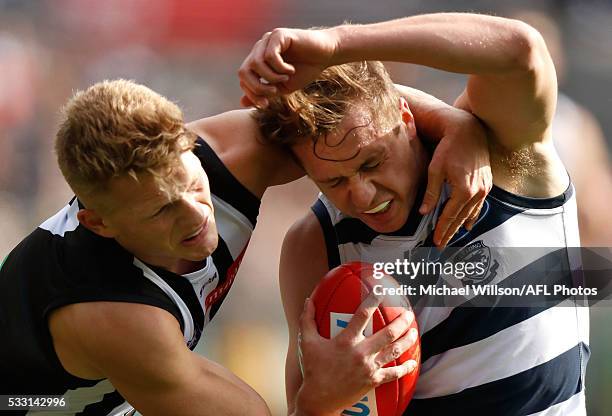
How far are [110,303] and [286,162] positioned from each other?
761mm

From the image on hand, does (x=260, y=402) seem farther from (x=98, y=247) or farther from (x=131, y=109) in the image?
(x=131, y=109)

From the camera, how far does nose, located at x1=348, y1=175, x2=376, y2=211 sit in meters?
2.48

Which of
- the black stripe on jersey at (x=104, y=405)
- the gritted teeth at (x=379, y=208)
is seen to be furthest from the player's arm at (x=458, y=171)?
the black stripe on jersey at (x=104, y=405)

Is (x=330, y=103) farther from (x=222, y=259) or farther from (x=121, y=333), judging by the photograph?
(x=121, y=333)

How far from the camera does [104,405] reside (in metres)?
2.85

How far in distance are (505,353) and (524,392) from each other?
132 millimetres

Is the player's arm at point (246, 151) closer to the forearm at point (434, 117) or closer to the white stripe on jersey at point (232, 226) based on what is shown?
the white stripe on jersey at point (232, 226)

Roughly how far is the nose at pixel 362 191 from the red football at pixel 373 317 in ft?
0.65

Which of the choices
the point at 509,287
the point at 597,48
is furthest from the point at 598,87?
the point at 509,287

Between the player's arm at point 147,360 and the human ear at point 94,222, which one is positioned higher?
the human ear at point 94,222

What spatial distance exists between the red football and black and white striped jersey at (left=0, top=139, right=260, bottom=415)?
1.26 feet

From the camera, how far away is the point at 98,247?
247cm

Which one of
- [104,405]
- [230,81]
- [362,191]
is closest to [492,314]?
[362,191]

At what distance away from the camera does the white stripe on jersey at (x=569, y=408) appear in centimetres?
260
